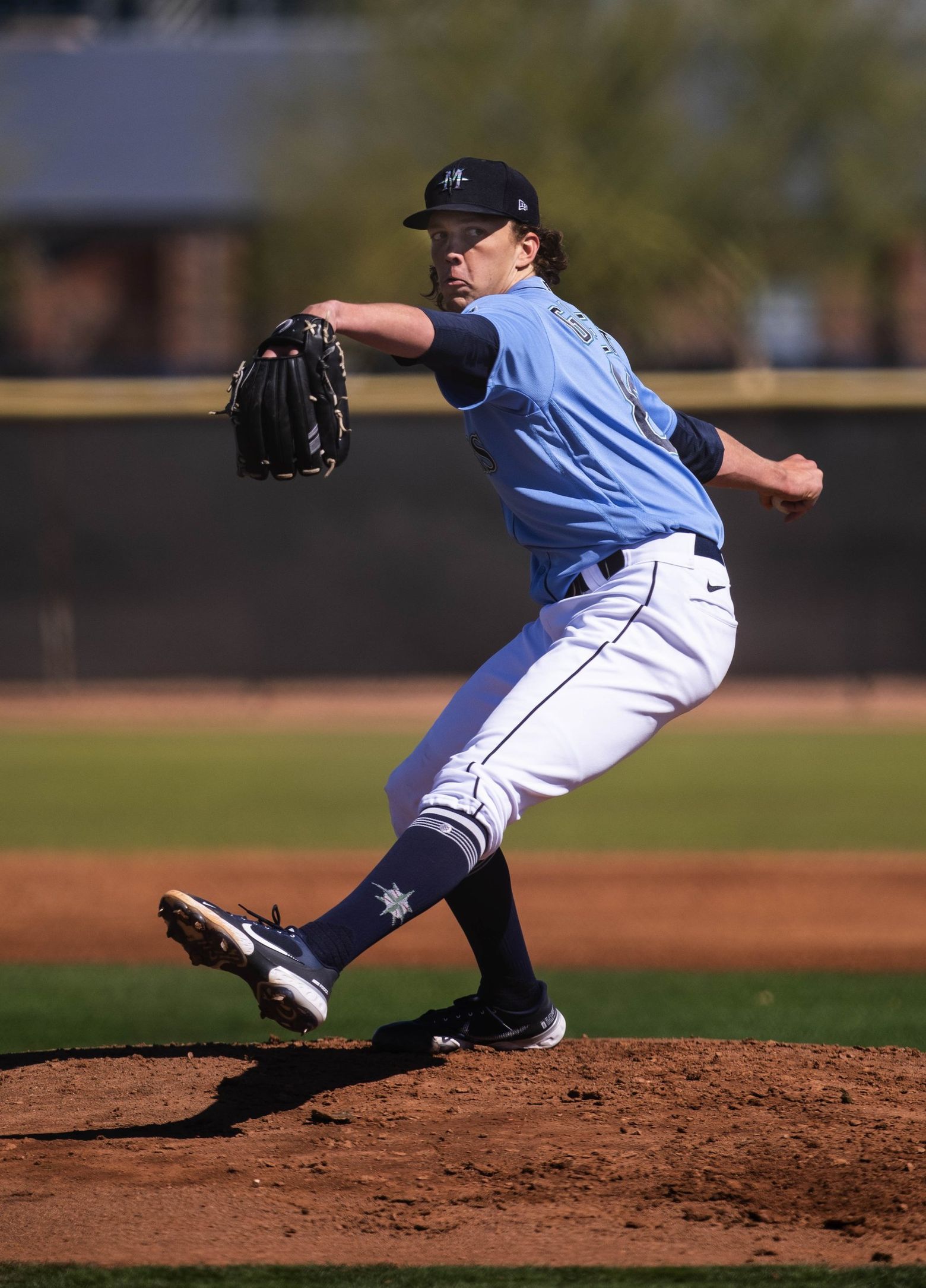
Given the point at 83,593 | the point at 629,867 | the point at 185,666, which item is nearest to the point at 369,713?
the point at 185,666

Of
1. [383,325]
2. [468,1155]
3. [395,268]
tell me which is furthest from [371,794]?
[395,268]

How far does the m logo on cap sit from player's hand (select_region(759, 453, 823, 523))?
865 mm

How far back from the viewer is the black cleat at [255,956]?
2312mm

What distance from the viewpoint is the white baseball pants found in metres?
2.61

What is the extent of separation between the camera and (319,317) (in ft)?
7.88

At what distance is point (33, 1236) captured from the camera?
7.55ft

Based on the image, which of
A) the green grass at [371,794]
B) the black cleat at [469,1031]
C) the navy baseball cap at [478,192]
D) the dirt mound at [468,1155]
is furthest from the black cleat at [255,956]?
the green grass at [371,794]

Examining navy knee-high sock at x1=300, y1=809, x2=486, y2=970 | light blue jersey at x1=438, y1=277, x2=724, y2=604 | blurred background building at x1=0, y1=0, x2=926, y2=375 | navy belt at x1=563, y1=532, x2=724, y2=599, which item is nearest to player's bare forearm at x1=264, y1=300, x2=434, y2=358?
light blue jersey at x1=438, y1=277, x2=724, y2=604

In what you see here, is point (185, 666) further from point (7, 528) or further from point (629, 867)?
point (629, 867)

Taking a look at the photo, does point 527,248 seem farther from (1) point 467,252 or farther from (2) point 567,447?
(2) point 567,447

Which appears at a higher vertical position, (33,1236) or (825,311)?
(825,311)

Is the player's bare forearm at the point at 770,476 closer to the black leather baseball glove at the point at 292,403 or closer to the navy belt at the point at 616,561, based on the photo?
the navy belt at the point at 616,561

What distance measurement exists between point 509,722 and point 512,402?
1.71 feet

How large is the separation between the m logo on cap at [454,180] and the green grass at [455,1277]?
5.74 feet
